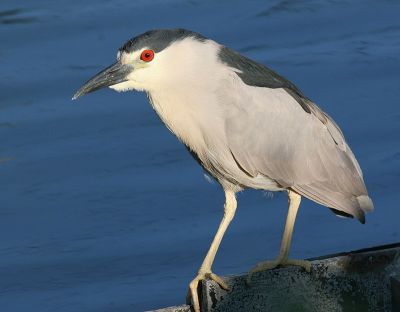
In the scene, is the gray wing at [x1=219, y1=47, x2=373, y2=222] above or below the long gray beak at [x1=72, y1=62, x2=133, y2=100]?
below

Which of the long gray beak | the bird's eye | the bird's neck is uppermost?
the bird's eye

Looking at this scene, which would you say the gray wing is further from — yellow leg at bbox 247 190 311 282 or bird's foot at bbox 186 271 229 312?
bird's foot at bbox 186 271 229 312

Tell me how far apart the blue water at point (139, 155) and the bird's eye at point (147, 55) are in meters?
1.66

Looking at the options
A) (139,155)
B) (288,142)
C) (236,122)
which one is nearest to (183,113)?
Result: (236,122)

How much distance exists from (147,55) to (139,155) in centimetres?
267

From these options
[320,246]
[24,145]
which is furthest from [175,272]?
[24,145]

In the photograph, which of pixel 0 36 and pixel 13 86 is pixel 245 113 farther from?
pixel 0 36

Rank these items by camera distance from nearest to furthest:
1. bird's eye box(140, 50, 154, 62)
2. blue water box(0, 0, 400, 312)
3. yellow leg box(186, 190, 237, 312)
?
1. yellow leg box(186, 190, 237, 312)
2. bird's eye box(140, 50, 154, 62)
3. blue water box(0, 0, 400, 312)

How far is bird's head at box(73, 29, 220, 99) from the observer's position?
5.97 m

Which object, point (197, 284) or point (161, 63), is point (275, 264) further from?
point (161, 63)

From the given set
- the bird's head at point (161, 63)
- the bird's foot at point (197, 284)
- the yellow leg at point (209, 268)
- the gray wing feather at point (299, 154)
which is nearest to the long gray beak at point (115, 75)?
the bird's head at point (161, 63)

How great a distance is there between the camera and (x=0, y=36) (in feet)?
34.2

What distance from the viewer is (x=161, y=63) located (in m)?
5.99

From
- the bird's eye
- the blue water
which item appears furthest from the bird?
the blue water
